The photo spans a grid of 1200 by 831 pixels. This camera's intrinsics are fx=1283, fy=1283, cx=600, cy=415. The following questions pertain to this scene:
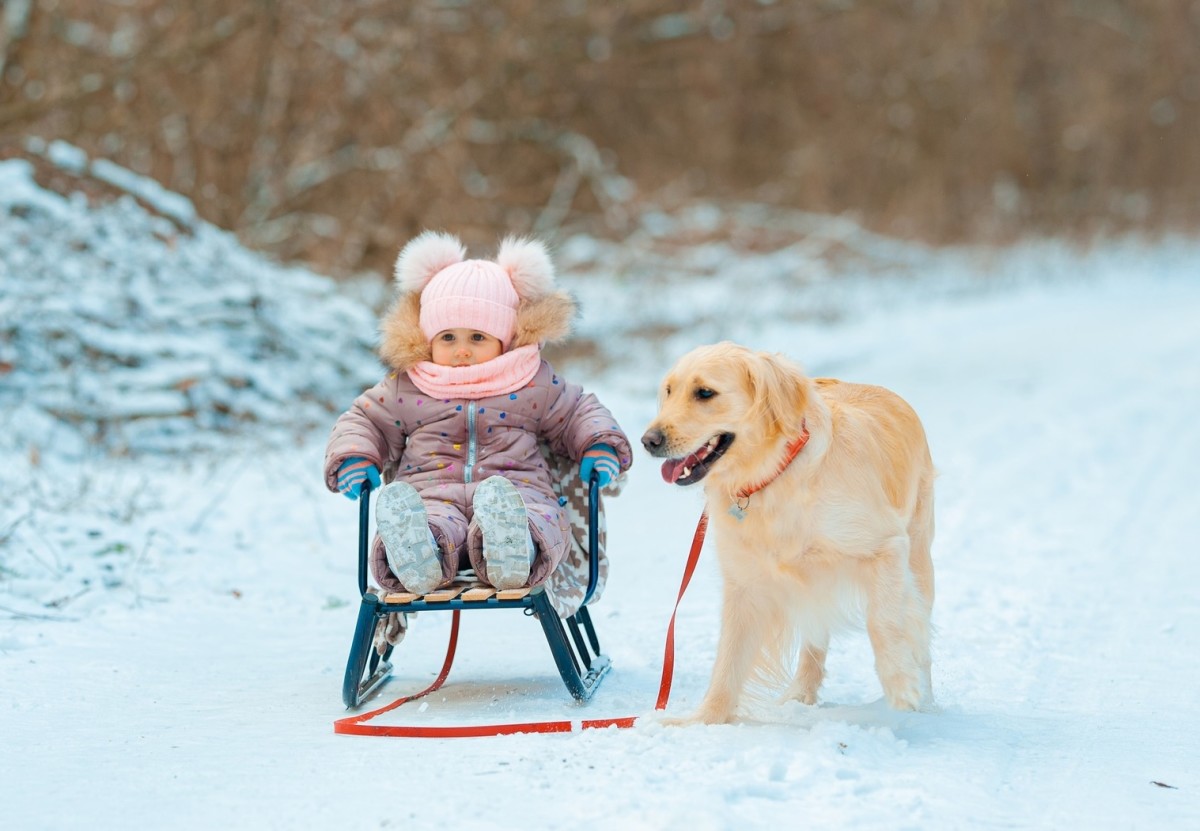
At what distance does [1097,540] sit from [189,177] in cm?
771

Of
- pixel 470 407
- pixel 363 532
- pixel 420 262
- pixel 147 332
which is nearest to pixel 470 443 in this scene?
pixel 470 407

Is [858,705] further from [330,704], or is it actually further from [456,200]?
[456,200]

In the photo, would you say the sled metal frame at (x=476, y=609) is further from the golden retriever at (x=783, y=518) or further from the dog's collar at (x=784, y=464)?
the dog's collar at (x=784, y=464)

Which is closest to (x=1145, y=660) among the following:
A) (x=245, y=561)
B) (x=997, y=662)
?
(x=997, y=662)

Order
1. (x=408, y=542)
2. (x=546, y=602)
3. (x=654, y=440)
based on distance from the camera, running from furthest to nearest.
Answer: (x=546, y=602), (x=408, y=542), (x=654, y=440)

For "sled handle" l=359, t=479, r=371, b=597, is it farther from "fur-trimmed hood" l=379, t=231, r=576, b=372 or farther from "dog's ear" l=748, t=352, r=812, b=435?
"dog's ear" l=748, t=352, r=812, b=435

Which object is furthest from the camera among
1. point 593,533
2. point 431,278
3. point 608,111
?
point 608,111

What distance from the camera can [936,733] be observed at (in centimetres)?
349

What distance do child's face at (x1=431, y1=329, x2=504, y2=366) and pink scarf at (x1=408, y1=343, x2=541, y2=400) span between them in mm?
35

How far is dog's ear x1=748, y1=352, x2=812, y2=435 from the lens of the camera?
3.57 metres

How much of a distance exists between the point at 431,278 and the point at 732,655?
1628 mm

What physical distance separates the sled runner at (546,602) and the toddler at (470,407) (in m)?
0.10

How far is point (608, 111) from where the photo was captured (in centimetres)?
1638

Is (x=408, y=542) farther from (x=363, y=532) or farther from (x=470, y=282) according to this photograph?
(x=470, y=282)
